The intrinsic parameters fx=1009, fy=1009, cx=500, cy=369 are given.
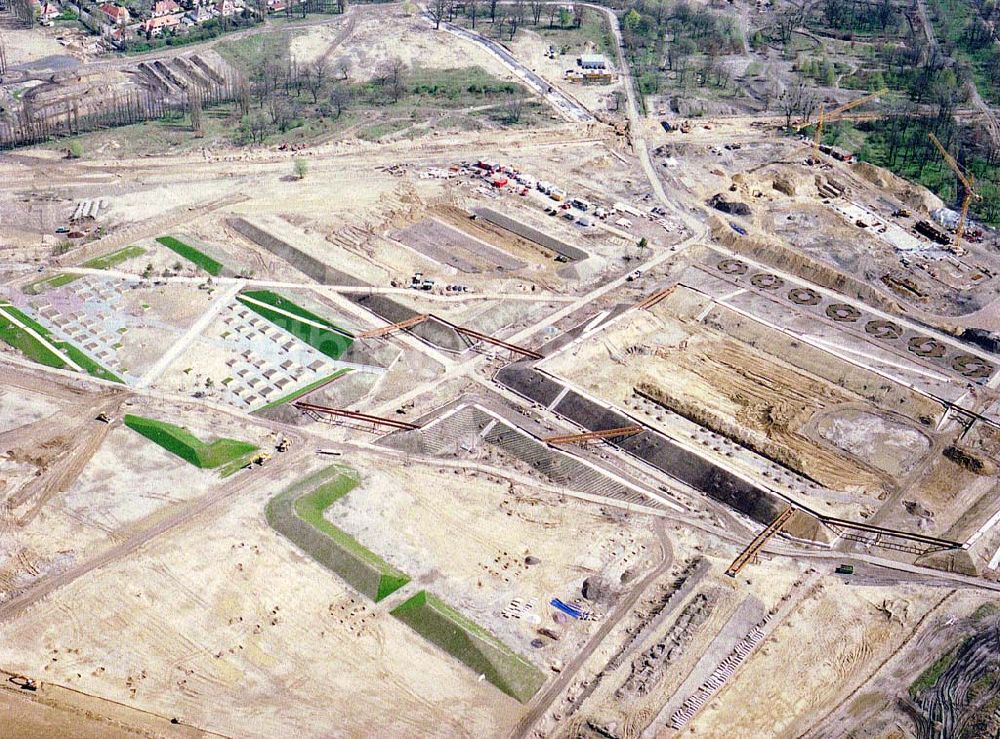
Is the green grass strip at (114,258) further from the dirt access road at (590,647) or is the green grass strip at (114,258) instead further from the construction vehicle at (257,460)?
the dirt access road at (590,647)

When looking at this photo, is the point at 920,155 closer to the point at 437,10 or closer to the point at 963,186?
the point at 963,186

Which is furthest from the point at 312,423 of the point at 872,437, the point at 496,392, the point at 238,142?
the point at 238,142

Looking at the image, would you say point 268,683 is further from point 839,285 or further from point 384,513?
point 839,285

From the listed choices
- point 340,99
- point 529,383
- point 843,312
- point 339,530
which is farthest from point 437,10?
point 339,530

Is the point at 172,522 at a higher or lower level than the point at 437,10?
lower

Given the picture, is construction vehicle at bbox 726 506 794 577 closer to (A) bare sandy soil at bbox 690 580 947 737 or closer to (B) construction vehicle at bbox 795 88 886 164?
(A) bare sandy soil at bbox 690 580 947 737

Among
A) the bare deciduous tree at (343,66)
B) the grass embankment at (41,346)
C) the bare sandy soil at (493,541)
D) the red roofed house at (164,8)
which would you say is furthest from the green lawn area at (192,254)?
the red roofed house at (164,8)
